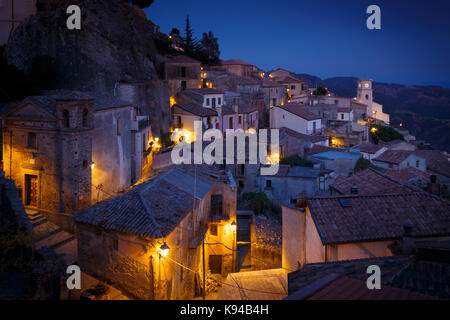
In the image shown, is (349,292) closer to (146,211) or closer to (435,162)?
(146,211)

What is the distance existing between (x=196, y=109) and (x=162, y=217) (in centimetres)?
2346

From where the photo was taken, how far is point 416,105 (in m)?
94.6

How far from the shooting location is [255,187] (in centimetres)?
2970

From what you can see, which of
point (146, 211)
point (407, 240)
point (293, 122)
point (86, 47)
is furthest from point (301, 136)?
point (407, 240)

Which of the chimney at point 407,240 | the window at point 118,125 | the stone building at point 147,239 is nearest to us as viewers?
the chimney at point 407,240

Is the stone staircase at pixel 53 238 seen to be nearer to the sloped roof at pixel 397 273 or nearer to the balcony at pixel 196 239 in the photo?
the balcony at pixel 196 239

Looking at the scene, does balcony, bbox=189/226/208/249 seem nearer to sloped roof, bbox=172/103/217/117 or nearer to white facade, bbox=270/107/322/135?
sloped roof, bbox=172/103/217/117

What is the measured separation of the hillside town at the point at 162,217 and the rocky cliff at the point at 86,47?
0.44ft

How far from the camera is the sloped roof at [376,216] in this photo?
11266 mm

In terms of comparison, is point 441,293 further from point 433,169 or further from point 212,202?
point 433,169

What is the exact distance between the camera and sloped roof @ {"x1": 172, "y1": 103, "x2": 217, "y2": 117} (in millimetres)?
35372

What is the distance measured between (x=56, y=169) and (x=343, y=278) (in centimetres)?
1362

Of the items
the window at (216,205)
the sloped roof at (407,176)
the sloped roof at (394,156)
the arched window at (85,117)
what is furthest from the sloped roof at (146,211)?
the sloped roof at (394,156)

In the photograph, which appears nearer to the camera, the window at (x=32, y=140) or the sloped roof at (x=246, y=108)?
the window at (x=32, y=140)
